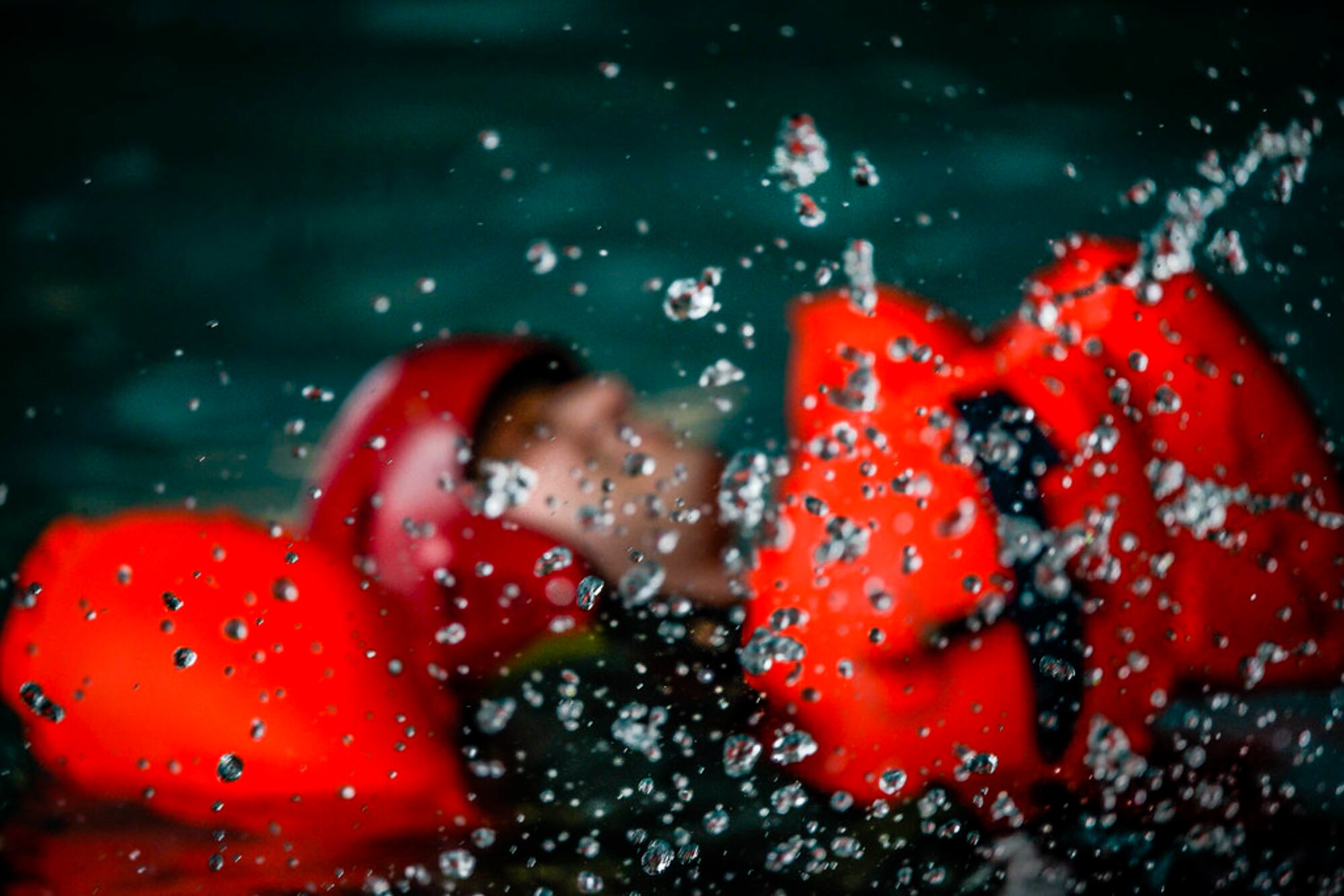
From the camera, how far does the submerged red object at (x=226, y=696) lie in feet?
2.59

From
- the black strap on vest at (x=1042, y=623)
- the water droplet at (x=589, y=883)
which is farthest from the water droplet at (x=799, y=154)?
the water droplet at (x=589, y=883)

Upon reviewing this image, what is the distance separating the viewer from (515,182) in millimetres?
793

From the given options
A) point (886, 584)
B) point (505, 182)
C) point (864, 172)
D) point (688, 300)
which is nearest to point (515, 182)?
point (505, 182)

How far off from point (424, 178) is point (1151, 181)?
1.73 ft

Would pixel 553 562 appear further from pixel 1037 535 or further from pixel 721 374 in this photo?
pixel 1037 535

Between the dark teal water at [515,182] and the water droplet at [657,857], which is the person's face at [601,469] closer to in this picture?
the dark teal water at [515,182]

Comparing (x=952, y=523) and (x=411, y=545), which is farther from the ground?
(x=411, y=545)

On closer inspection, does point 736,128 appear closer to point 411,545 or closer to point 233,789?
point 411,545

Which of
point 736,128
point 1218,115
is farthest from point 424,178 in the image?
point 1218,115

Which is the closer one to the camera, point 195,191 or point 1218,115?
point 195,191

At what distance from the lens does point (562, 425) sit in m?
0.87

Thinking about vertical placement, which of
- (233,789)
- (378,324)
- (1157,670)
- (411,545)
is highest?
(378,324)

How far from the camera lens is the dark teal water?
2.45 feet

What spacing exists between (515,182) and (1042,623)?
1.48 feet
